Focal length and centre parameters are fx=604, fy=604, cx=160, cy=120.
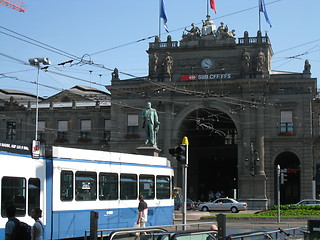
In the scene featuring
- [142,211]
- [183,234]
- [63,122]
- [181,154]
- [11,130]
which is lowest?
[142,211]

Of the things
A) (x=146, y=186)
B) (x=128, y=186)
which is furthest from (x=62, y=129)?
(x=128, y=186)

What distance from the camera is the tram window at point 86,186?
21.8 m

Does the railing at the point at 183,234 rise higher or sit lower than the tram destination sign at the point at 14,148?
lower

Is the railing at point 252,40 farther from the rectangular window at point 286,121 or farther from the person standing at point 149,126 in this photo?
the person standing at point 149,126

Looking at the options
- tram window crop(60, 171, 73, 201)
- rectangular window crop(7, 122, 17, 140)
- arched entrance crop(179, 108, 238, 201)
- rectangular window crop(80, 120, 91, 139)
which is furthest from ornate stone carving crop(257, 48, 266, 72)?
tram window crop(60, 171, 73, 201)

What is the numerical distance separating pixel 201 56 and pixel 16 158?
47065 mm

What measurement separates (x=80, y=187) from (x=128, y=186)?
3311 mm

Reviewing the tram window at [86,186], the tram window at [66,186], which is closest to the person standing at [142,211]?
the tram window at [86,186]

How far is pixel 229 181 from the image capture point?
80.8 metres

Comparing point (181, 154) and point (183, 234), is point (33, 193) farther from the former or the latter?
point (183, 234)

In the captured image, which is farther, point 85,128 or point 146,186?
point 85,128

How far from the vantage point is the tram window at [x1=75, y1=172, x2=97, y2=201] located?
71.5 feet

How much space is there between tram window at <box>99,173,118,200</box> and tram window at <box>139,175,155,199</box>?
6.85 feet

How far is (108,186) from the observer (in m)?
23.4
